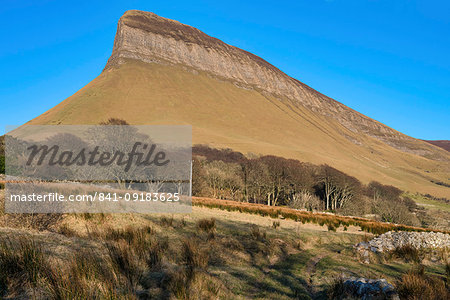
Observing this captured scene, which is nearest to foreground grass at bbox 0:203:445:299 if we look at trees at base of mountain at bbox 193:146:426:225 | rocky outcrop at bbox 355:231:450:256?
rocky outcrop at bbox 355:231:450:256

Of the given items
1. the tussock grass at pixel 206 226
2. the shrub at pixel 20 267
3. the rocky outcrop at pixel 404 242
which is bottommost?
the rocky outcrop at pixel 404 242

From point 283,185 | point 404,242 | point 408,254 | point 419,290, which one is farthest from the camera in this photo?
point 283,185

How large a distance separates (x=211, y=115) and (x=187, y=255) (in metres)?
149

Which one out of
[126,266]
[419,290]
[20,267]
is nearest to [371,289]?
[419,290]

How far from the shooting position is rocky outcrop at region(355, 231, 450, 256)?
39.5 feet

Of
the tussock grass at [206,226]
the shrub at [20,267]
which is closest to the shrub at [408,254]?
Result: the tussock grass at [206,226]

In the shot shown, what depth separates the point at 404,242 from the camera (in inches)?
533

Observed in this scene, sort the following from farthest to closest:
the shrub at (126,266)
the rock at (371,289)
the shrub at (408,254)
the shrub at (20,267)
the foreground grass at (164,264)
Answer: the shrub at (408,254), the shrub at (126,266), the rock at (371,289), the foreground grass at (164,264), the shrub at (20,267)

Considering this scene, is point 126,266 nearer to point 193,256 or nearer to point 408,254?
point 193,256

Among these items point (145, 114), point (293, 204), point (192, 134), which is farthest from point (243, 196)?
point (145, 114)

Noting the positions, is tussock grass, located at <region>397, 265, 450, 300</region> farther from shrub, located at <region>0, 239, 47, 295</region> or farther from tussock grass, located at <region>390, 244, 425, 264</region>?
shrub, located at <region>0, 239, 47, 295</region>

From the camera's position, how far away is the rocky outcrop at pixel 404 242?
12042 millimetres

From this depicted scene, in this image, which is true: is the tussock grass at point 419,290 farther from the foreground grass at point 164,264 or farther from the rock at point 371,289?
the foreground grass at point 164,264

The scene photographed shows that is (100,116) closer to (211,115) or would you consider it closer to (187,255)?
(211,115)
